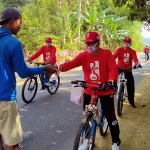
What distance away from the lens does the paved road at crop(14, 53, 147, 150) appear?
4414 millimetres

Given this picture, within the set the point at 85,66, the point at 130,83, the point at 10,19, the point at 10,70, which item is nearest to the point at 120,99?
the point at 130,83

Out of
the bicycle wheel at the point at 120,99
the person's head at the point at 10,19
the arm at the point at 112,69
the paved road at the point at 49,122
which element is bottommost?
the paved road at the point at 49,122

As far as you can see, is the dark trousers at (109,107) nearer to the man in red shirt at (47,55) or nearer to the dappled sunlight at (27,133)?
the dappled sunlight at (27,133)

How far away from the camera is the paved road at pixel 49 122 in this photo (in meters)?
4.41

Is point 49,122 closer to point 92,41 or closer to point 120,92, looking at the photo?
point 120,92

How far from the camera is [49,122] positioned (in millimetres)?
5465

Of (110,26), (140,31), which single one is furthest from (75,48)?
(140,31)

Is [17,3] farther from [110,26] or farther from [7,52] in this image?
[7,52]

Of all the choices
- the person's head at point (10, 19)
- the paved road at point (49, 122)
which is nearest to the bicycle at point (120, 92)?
the paved road at point (49, 122)

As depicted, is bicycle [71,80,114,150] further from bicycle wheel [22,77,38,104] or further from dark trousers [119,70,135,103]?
bicycle wheel [22,77,38,104]

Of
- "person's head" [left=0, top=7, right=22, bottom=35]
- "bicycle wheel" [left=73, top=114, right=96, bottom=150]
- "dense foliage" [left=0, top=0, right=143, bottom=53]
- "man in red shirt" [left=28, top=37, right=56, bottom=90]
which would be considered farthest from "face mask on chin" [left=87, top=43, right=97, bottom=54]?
"dense foliage" [left=0, top=0, right=143, bottom=53]

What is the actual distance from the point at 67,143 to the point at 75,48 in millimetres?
16120

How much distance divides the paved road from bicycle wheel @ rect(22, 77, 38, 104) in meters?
0.17

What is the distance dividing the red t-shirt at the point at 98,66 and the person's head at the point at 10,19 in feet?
3.62
